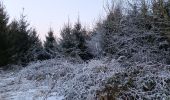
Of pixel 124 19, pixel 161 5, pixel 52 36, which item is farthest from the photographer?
pixel 52 36

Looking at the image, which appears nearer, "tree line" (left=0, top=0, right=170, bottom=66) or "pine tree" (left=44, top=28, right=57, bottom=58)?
"tree line" (left=0, top=0, right=170, bottom=66)

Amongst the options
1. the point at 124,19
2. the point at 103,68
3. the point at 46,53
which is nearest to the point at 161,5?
the point at 124,19

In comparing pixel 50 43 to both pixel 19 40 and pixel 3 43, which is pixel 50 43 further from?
pixel 3 43

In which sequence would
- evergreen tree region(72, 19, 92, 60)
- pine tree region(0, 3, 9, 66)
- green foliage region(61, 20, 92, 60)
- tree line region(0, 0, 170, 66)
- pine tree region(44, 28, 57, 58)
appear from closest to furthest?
1. tree line region(0, 0, 170, 66)
2. pine tree region(0, 3, 9, 66)
3. green foliage region(61, 20, 92, 60)
4. evergreen tree region(72, 19, 92, 60)
5. pine tree region(44, 28, 57, 58)

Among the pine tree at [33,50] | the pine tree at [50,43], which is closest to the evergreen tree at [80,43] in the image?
the pine tree at [50,43]

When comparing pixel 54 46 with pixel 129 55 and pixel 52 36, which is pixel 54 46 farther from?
pixel 129 55

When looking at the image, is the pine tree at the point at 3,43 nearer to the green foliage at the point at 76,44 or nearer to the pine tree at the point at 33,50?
the pine tree at the point at 33,50

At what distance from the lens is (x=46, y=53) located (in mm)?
25391

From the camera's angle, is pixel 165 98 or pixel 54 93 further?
pixel 54 93

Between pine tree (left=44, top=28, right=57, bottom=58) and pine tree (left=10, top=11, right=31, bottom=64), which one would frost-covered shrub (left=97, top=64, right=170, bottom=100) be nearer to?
pine tree (left=10, top=11, right=31, bottom=64)

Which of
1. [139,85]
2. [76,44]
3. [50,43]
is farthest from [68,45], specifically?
[139,85]

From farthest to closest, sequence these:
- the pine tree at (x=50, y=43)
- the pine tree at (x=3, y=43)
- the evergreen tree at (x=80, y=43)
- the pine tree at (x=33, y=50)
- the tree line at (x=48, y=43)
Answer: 1. the pine tree at (x=50, y=43)
2. the pine tree at (x=33, y=50)
3. the evergreen tree at (x=80, y=43)
4. the pine tree at (x=3, y=43)
5. the tree line at (x=48, y=43)

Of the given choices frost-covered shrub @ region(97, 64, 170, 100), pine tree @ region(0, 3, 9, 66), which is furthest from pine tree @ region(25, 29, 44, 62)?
frost-covered shrub @ region(97, 64, 170, 100)

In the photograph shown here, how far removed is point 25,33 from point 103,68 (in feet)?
60.7
